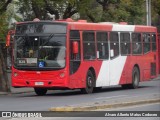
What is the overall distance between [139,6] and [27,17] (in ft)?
33.9

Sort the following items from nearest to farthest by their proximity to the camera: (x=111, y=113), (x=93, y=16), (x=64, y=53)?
1. (x=111, y=113)
2. (x=64, y=53)
3. (x=93, y=16)

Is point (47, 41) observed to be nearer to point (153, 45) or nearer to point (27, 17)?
point (153, 45)

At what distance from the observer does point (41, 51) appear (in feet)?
83.3

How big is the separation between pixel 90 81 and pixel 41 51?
2826 millimetres

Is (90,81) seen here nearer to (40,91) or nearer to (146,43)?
(40,91)

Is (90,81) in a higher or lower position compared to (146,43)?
lower

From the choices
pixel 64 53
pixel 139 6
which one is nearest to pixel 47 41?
pixel 64 53

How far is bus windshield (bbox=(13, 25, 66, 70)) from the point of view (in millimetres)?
25250

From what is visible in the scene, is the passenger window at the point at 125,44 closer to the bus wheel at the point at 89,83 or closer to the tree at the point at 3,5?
the bus wheel at the point at 89,83

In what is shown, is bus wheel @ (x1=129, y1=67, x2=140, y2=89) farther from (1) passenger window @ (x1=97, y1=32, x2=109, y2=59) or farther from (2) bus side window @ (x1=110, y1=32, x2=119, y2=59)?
(1) passenger window @ (x1=97, y1=32, x2=109, y2=59)

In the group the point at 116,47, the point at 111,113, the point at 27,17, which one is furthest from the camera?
the point at 27,17

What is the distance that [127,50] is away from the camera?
99.2 ft

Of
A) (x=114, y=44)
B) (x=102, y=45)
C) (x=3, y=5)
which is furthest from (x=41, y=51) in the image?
(x=3, y=5)

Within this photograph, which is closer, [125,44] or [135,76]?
[125,44]
